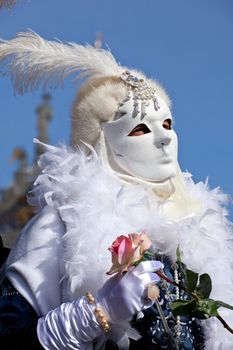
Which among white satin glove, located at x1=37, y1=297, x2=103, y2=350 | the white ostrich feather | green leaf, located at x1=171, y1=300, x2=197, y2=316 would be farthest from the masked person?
green leaf, located at x1=171, y1=300, x2=197, y2=316

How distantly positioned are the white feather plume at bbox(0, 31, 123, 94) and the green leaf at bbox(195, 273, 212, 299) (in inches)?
37.5

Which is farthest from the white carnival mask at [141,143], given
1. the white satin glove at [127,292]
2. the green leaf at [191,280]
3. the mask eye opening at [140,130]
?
the green leaf at [191,280]

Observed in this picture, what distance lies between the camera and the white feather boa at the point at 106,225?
2.10 meters

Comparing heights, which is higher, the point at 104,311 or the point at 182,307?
the point at 182,307

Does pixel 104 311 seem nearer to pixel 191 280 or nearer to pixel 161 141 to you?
pixel 191 280

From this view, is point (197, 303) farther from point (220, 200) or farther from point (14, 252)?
point (220, 200)

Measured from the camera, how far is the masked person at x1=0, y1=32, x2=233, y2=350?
1947 millimetres

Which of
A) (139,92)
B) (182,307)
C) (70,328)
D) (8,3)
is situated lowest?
(70,328)

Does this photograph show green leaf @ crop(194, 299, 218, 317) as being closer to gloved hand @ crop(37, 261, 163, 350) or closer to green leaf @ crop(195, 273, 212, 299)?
green leaf @ crop(195, 273, 212, 299)

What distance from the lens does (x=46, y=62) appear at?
8.08ft

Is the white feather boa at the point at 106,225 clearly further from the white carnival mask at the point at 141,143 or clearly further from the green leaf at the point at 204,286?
the green leaf at the point at 204,286

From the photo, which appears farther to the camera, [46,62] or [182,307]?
[46,62]

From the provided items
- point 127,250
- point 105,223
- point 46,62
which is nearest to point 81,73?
point 46,62

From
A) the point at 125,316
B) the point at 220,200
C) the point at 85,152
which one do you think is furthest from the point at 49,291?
the point at 220,200
